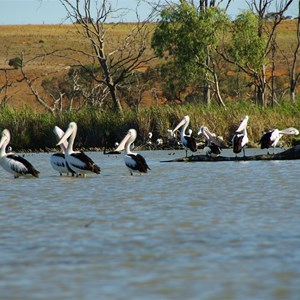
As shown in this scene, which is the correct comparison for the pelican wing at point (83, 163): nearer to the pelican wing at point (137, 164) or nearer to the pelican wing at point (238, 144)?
the pelican wing at point (137, 164)

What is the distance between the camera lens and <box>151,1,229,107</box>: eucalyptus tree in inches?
1540

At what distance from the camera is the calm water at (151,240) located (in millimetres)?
6188

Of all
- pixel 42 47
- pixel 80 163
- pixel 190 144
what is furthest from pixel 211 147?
pixel 42 47

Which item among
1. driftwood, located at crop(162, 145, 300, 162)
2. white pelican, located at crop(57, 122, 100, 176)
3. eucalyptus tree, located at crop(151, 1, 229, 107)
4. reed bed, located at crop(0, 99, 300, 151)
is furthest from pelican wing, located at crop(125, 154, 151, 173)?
eucalyptus tree, located at crop(151, 1, 229, 107)

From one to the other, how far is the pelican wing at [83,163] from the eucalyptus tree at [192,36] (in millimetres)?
22208

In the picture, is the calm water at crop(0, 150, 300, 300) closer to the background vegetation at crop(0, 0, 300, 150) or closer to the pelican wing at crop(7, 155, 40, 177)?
the pelican wing at crop(7, 155, 40, 177)

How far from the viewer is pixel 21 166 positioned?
53.3ft

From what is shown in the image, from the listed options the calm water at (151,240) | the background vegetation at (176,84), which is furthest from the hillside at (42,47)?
Result: the calm water at (151,240)

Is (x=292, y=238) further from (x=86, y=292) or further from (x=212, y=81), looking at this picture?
A: (x=212, y=81)

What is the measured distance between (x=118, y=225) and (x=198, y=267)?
272 centimetres

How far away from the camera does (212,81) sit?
133ft

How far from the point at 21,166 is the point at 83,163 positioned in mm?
1043

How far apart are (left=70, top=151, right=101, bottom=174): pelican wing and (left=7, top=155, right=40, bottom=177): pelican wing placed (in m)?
0.73

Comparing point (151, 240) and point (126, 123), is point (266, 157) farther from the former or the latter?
point (151, 240)
